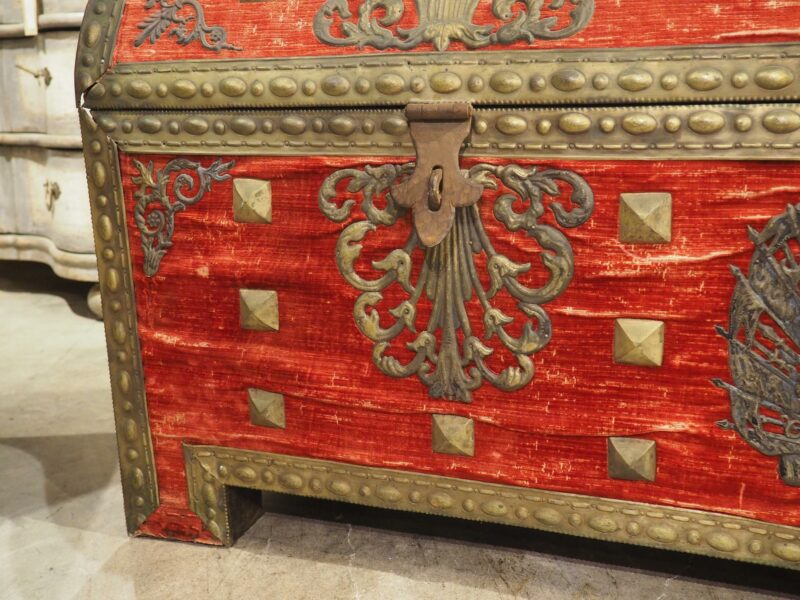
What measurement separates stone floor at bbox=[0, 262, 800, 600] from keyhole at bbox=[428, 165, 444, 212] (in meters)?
0.52

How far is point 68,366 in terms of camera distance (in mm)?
2090

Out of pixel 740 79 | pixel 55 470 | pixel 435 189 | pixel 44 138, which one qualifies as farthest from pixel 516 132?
pixel 44 138

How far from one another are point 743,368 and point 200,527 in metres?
0.79

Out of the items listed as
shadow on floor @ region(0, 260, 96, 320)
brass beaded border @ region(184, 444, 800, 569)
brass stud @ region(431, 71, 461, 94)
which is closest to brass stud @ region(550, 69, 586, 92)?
brass stud @ region(431, 71, 461, 94)

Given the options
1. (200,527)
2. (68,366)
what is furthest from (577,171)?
(68,366)

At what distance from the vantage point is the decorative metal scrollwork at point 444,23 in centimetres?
96

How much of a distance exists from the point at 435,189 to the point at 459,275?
12cm

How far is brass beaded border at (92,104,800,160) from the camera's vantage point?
0.90 meters

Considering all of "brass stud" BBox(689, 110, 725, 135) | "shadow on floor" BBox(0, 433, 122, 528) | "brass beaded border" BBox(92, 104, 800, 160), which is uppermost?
"brass stud" BBox(689, 110, 725, 135)

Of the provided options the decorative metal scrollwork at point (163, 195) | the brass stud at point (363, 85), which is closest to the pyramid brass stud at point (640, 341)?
the brass stud at point (363, 85)

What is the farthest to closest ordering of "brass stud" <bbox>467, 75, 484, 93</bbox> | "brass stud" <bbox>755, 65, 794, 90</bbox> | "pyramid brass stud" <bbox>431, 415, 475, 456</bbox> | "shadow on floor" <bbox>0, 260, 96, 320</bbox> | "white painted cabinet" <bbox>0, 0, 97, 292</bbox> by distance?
"shadow on floor" <bbox>0, 260, 96, 320</bbox>, "white painted cabinet" <bbox>0, 0, 97, 292</bbox>, "pyramid brass stud" <bbox>431, 415, 475, 456</bbox>, "brass stud" <bbox>467, 75, 484, 93</bbox>, "brass stud" <bbox>755, 65, 794, 90</bbox>

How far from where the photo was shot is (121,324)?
1.20 meters

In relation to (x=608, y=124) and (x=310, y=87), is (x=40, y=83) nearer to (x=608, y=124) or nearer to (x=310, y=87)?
(x=310, y=87)

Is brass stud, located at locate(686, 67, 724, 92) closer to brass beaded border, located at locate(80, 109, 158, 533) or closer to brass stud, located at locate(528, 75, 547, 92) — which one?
brass stud, located at locate(528, 75, 547, 92)
